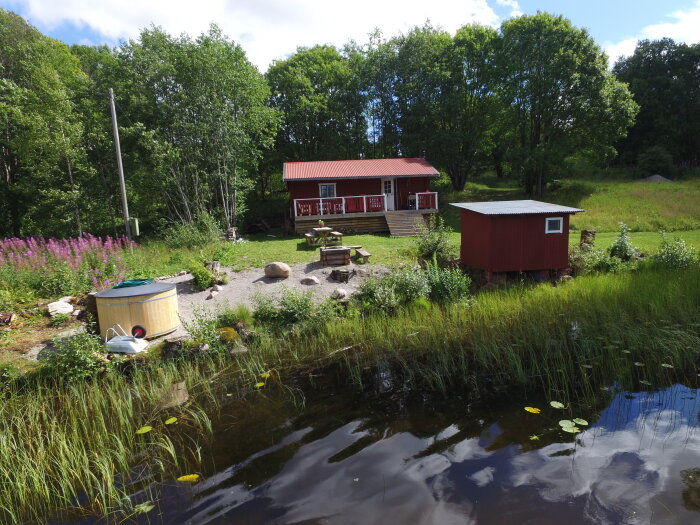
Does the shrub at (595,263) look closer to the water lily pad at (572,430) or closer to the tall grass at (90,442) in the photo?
the water lily pad at (572,430)

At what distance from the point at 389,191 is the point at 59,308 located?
54.9ft

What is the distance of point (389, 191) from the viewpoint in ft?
72.8

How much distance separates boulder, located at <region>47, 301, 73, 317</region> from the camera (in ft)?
26.4

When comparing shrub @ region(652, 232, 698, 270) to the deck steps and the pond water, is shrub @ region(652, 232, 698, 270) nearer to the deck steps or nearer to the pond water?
the pond water

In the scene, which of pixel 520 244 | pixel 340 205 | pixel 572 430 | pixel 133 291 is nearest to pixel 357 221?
pixel 340 205

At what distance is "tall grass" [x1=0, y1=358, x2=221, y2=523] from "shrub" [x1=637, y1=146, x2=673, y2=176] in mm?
34992

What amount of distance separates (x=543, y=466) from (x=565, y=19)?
2795 cm

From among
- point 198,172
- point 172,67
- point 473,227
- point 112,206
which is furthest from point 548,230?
point 112,206

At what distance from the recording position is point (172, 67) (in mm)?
18828

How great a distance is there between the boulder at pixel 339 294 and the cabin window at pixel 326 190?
1287cm

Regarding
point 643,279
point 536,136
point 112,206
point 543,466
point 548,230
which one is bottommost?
point 543,466

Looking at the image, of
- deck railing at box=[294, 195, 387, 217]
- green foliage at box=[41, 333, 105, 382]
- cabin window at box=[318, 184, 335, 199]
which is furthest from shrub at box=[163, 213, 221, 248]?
green foliage at box=[41, 333, 105, 382]

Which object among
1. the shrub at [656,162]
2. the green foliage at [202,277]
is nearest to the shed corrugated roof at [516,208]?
the green foliage at [202,277]

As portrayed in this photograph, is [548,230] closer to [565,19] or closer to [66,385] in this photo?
[66,385]
